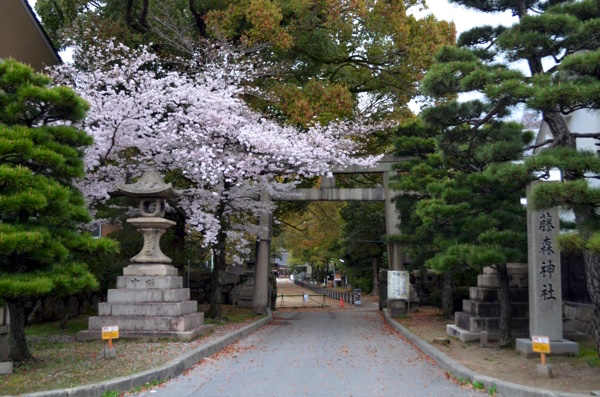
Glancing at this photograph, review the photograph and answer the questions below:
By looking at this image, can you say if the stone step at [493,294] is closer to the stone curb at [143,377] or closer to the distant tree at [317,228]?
the stone curb at [143,377]

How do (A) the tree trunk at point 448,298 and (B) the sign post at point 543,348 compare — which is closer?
(B) the sign post at point 543,348

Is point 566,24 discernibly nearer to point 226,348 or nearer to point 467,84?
point 467,84

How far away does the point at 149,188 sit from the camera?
13242 millimetres

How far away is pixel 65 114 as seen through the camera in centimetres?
895

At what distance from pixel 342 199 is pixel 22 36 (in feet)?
42.0

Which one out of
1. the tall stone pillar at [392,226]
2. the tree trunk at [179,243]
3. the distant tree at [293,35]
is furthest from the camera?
the tall stone pillar at [392,226]

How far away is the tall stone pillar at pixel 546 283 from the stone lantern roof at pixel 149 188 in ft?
26.8

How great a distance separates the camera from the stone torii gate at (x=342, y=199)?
843 inches

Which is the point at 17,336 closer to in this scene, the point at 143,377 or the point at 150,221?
the point at 143,377

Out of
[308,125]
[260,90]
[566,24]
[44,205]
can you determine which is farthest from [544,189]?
[260,90]

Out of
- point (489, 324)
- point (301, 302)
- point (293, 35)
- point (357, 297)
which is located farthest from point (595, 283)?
point (301, 302)

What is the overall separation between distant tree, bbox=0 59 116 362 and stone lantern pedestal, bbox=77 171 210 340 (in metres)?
3.53

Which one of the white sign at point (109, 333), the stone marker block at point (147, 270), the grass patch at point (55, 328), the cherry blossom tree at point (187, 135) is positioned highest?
the cherry blossom tree at point (187, 135)

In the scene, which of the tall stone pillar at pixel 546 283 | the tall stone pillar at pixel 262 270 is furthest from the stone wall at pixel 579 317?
the tall stone pillar at pixel 262 270
